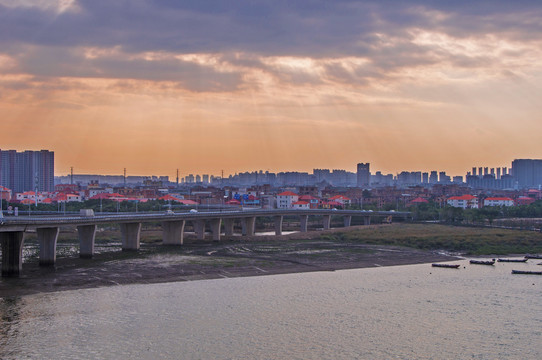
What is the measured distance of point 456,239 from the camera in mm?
94438

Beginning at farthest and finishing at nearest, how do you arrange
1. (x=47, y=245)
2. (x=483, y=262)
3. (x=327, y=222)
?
(x=327, y=222)
(x=483, y=262)
(x=47, y=245)

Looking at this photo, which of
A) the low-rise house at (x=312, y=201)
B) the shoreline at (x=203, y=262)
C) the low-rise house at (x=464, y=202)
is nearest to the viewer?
the shoreline at (x=203, y=262)

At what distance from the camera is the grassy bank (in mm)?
86750

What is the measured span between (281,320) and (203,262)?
27009mm

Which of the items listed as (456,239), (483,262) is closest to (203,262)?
(483,262)

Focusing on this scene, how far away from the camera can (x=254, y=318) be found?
1741 inches

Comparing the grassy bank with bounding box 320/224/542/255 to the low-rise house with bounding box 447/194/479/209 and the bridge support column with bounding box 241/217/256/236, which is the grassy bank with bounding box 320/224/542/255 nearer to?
the bridge support column with bounding box 241/217/256/236

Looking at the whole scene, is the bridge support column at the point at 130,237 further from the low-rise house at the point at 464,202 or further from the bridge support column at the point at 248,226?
the low-rise house at the point at 464,202

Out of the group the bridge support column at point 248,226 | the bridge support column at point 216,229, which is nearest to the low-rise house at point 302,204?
the bridge support column at point 248,226

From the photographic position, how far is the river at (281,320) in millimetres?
36688

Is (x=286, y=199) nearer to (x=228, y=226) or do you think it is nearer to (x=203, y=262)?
(x=228, y=226)

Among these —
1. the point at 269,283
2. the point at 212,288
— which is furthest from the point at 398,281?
the point at 212,288

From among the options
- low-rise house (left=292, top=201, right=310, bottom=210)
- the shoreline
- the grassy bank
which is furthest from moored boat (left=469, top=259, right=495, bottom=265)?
low-rise house (left=292, top=201, right=310, bottom=210)

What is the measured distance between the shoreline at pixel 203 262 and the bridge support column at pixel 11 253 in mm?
1032
